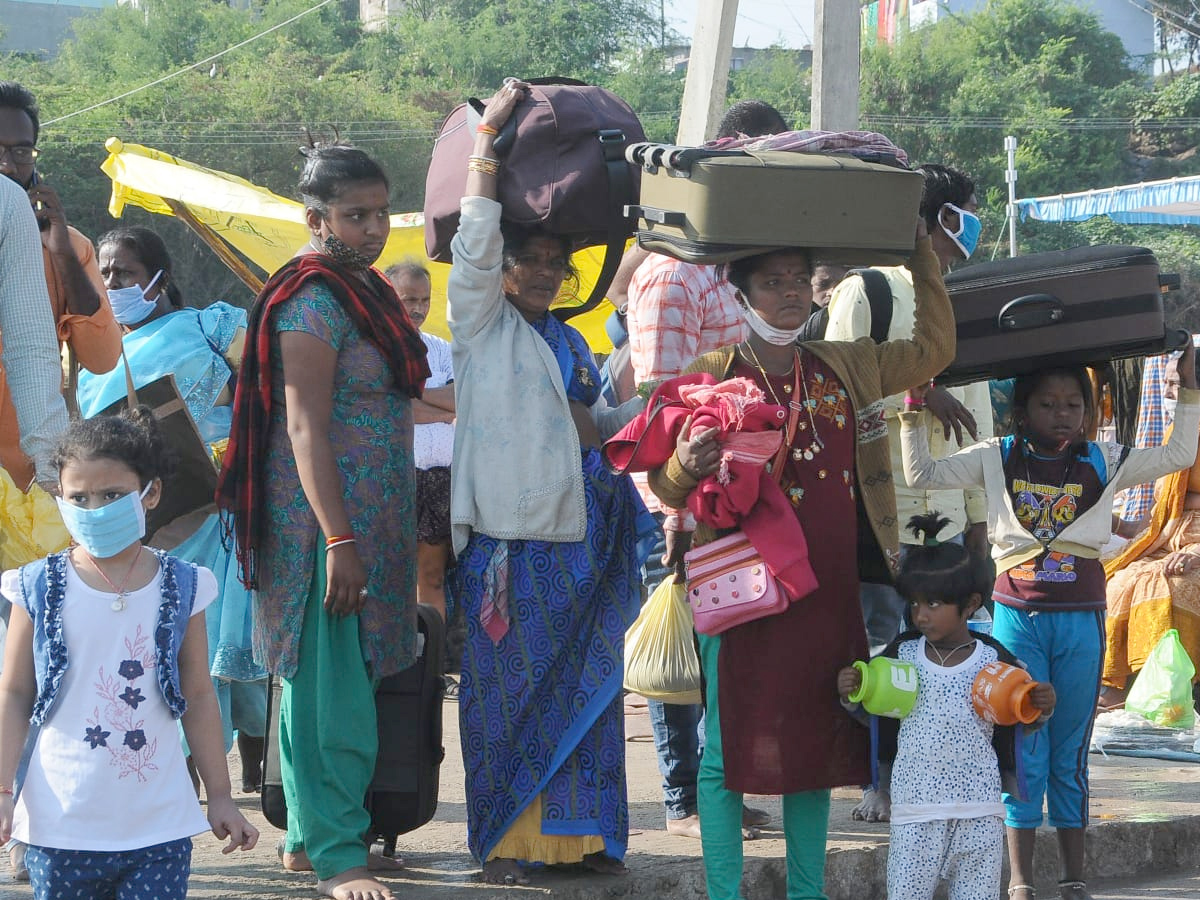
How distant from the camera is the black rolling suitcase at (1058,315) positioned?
449 cm

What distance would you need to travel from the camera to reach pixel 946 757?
13.1ft

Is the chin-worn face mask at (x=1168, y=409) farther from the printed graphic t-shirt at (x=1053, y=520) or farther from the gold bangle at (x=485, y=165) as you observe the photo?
the gold bangle at (x=485, y=165)

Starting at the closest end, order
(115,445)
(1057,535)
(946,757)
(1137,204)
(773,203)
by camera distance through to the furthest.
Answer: (115,445)
(773,203)
(946,757)
(1057,535)
(1137,204)

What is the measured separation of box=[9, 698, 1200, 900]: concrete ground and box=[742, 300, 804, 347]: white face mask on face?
4.97ft

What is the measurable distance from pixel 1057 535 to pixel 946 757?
93 cm

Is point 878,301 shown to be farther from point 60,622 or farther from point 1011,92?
point 1011,92

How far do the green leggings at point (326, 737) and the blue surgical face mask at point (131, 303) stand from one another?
1940mm

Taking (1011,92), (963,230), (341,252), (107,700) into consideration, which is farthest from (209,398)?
(1011,92)

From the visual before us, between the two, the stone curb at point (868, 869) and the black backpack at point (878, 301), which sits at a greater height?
the black backpack at point (878, 301)

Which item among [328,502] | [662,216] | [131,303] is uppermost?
[662,216]

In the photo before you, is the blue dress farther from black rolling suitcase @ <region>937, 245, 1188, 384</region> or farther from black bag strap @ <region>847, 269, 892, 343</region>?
black rolling suitcase @ <region>937, 245, 1188, 384</region>

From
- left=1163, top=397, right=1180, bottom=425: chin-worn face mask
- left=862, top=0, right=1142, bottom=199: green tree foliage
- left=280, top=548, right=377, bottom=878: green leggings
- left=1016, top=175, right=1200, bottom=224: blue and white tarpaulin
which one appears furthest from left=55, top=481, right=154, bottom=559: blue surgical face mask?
left=862, top=0, right=1142, bottom=199: green tree foliage

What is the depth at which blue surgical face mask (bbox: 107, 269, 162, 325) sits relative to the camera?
5.43 m

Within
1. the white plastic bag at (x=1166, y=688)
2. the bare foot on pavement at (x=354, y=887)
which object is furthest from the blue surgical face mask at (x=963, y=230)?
the white plastic bag at (x=1166, y=688)
